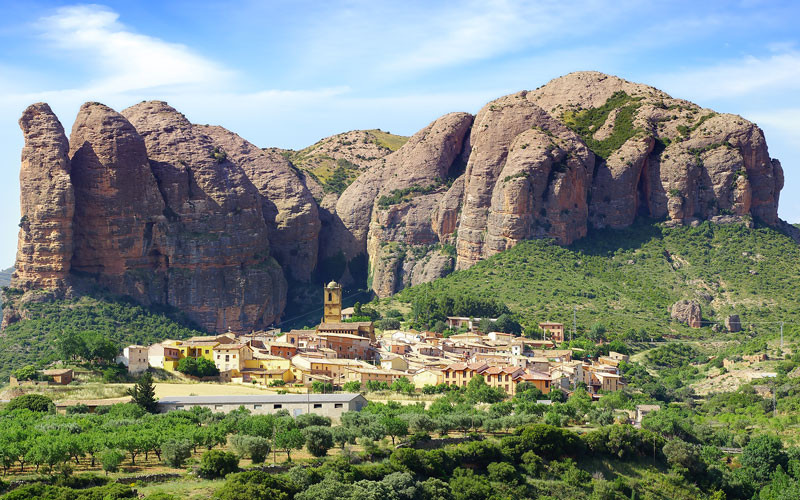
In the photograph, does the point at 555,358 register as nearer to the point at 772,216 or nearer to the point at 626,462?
the point at 626,462

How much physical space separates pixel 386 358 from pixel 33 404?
33.5 meters

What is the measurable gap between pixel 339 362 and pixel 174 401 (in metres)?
20.5

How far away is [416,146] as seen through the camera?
166875 millimetres

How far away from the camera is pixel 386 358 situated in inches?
4377

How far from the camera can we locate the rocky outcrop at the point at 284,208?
6230 inches

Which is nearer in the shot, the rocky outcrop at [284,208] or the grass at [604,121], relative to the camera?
the grass at [604,121]

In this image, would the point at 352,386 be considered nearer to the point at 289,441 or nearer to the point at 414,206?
the point at 289,441

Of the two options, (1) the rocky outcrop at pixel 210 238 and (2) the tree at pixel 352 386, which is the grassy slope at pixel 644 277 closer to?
(1) the rocky outcrop at pixel 210 238

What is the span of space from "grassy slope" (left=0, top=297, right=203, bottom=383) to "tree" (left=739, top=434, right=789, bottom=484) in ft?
209

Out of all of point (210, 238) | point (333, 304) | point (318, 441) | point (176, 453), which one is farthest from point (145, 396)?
point (210, 238)

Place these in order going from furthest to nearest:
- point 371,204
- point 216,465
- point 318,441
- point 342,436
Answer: point 371,204, point 342,436, point 318,441, point 216,465

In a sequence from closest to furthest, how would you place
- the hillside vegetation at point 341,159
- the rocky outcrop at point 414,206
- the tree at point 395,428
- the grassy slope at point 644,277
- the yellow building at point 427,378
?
1. the tree at point 395,428
2. the yellow building at point 427,378
3. the grassy slope at point 644,277
4. the rocky outcrop at point 414,206
5. the hillside vegetation at point 341,159

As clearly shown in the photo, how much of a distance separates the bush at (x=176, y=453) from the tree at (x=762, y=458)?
36.9 metres

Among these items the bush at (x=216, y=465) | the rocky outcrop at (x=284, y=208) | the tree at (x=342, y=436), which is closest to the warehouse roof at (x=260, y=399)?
the tree at (x=342, y=436)
